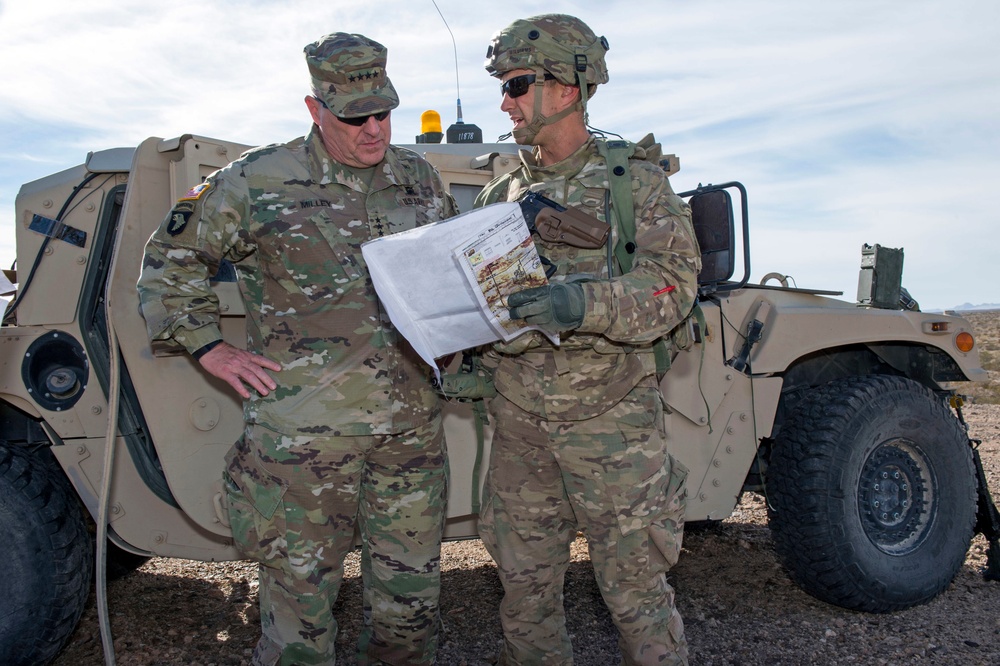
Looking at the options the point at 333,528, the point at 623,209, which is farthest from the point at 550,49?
the point at 333,528

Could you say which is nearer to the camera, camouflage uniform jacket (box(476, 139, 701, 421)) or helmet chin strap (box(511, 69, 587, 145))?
camouflage uniform jacket (box(476, 139, 701, 421))

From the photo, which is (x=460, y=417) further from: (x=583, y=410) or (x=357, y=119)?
(x=357, y=119)

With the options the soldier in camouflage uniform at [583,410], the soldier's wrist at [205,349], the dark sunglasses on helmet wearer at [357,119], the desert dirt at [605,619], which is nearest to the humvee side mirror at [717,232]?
the soldier in camouflage uniform at [583,410]

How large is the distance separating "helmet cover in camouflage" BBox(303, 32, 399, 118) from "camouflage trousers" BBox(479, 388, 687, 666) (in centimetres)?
96

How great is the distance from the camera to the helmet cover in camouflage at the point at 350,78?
2461mm

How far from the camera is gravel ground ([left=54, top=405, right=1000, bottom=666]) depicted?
3232 millimetres

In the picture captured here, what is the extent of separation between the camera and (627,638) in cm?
245

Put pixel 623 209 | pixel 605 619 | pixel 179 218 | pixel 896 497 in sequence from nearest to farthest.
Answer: pixel 623 209
pixel 179 218
pixel 605 619
pixel 896 497

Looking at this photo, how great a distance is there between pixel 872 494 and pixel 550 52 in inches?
Result: 92.1

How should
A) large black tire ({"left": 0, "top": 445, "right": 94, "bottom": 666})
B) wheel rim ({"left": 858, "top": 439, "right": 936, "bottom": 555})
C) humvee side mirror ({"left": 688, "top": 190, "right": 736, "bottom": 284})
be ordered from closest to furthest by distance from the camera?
large black tire ({"left": 0, "top": 445, "right": 94, "bottom": 666})
humvee side mirror ({"left": 688, "top": 190, "right": 736, "bottom": 284})
wheel rim ({"left": 858, "top": 439, "right": 936, "bottom": 555})

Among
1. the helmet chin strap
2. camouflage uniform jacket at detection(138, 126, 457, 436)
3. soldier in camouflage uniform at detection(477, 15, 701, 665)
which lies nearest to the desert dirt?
soldier in camouflage uniform at detection(477, 15, 701, 665)

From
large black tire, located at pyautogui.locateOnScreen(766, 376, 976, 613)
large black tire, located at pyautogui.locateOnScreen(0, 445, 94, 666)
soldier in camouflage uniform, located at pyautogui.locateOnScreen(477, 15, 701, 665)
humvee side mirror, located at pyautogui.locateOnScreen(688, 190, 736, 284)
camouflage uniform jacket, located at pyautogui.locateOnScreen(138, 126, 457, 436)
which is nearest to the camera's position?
soldier in camouflage uniform, located at pyautogui.locateOnScreen(477, 15, 701, 665)

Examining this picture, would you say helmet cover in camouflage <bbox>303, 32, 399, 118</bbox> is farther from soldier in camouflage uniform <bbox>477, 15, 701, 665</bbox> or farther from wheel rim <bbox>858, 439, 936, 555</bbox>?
wheel rim <bbox>858, 439, 936, 555</bbox>

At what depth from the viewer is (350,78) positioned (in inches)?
97.3
